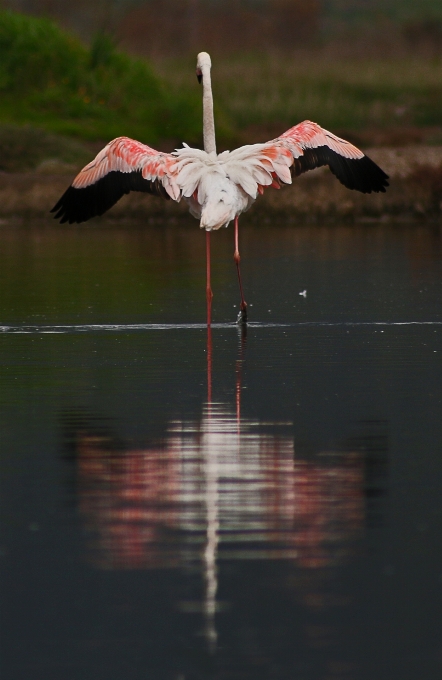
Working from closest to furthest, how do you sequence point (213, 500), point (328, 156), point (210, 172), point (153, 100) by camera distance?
1. point (213, 500)
2. point (210, 172)
3. point (328, 156)
4. point (153, 100)

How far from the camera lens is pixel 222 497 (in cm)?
693

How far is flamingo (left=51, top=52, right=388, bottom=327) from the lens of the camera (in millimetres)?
13305

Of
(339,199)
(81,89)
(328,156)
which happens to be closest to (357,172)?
(328,156)

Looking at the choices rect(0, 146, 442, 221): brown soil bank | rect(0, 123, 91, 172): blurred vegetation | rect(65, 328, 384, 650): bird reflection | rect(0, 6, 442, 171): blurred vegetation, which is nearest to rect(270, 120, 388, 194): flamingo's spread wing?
rect(65, 328, 384, 650): bird reflection

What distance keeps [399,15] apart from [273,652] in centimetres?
13741

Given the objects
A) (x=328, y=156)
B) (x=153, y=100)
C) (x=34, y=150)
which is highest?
(x=153, y=100)

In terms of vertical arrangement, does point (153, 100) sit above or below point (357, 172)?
above

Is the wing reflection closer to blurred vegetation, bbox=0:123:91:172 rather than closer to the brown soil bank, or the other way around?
the brown soil bank

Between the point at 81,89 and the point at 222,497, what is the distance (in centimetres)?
3923

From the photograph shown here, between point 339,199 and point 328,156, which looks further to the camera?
point 339,199

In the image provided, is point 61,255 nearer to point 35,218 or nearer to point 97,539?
point 35,218

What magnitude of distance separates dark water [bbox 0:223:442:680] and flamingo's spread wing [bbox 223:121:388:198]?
1278 mm

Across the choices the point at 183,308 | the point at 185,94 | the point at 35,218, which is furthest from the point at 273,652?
the point at 185,94

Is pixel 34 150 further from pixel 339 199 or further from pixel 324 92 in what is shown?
pixel 324 92
